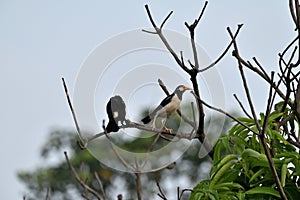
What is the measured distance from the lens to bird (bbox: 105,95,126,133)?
1867 millimetres

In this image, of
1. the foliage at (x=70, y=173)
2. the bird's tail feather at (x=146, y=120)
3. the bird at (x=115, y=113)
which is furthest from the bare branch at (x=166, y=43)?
the foliage at (x=70, y=173)

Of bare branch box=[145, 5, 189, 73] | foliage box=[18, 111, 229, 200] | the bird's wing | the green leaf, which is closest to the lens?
the green leaf

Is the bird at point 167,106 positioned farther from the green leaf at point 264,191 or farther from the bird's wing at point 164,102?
the green leaf at point 264,191

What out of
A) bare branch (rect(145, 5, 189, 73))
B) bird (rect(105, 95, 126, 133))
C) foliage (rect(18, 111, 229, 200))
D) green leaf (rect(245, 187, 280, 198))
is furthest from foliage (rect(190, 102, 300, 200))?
foliage (rect(18, 111, 229, 200))

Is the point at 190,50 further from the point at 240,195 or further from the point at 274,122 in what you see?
the point at 240,195

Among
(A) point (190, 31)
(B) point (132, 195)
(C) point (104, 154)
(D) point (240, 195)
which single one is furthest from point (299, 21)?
(B) point (132, 195)

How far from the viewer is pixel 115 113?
6.16ft

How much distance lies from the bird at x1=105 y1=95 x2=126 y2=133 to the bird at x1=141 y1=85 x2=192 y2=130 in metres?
0.11

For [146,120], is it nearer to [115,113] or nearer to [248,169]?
[115,113]

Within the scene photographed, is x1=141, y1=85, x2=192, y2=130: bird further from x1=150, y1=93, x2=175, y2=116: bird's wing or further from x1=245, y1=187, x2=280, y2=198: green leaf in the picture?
x1=245, y1=187, x2=280, y2=198: green leaf

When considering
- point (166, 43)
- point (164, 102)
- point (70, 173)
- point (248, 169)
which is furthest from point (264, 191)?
point (70, 173)

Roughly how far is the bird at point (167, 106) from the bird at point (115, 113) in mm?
109

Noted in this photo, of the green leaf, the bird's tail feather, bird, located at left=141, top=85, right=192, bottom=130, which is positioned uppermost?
bird, located at left=141, top=85, right=192, bottom=130

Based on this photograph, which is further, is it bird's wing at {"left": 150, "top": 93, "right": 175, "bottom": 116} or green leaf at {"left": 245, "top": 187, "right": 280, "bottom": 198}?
bird's wing at {"left": 150, "top": 93, "right": 175, "bottom": 116}
